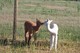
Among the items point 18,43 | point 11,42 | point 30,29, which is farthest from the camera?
point 11,42

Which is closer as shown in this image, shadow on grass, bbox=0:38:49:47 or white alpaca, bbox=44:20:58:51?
white alpaca, bbox=44:20:58:51

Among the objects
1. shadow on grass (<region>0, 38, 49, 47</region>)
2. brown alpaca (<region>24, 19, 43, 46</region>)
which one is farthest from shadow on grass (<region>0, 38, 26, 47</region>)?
brown alpaca (<region>24, 19, 43, 46</region>)

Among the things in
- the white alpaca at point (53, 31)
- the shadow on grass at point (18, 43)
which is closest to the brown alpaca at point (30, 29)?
the shadow on grass at point (18, 43)

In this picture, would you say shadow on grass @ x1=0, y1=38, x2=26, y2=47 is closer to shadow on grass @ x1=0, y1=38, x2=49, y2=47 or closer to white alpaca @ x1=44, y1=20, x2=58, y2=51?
shadow on grass @ x1=0, y1=38, x2=49, y2=47

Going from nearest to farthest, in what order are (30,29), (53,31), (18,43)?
(53,31), (30,29), (18,43)

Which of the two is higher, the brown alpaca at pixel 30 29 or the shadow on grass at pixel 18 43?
the brown alpaca at pixel 30 29

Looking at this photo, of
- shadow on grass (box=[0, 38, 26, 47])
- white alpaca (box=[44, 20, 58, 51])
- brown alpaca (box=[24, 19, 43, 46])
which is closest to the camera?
white alpaca (box=[44, 20, 58, 51])

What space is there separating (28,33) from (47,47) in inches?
25.7

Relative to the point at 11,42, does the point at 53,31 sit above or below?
above

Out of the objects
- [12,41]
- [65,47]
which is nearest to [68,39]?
[65,47]

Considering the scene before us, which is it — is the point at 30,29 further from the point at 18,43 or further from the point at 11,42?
the point at 11,42

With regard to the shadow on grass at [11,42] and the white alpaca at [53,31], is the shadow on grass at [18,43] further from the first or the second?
the white alpaca at [53,31]

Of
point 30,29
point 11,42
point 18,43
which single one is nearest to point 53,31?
point 30,29

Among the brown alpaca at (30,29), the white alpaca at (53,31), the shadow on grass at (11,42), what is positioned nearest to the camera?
the white alpaca at (53,31)
